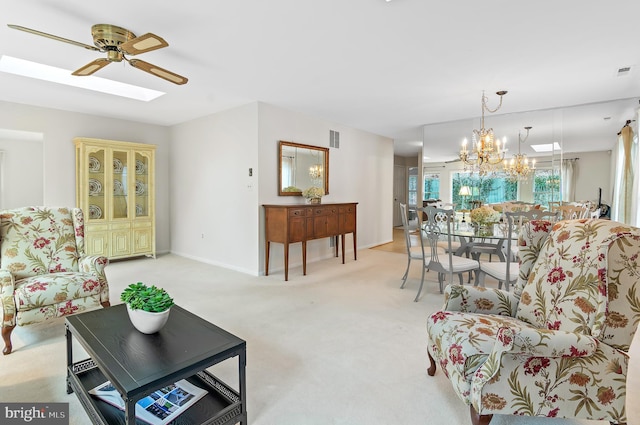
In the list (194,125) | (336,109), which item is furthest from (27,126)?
(336,109)

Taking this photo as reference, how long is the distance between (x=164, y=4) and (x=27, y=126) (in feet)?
12.9

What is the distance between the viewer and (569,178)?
474cm

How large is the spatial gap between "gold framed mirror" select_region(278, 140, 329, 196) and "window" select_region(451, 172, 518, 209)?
7.60ft

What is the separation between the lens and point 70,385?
6.08 feet

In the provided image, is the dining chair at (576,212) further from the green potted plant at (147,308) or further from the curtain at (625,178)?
the green potted plant at (147,308)

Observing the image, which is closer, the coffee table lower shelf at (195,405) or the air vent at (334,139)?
the coffee table lower shelf at (195,405)

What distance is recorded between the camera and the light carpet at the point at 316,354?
1756 millimetres

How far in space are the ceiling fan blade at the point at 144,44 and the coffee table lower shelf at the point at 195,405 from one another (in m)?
1.99

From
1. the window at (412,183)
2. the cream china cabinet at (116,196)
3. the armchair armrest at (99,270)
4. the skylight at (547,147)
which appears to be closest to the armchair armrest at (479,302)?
the armchair armrest at (99,270)

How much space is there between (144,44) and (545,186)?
5.30m

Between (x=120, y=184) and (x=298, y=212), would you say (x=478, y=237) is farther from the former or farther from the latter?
(x=120, y=184)

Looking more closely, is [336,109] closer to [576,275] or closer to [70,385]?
[576,275]

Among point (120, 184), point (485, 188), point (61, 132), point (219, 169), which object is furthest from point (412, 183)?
point (61, 132)

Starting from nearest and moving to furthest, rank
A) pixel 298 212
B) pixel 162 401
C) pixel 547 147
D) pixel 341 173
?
pixel 162 401, pixel 298 212, pixel 547 147, pixel 341 173
